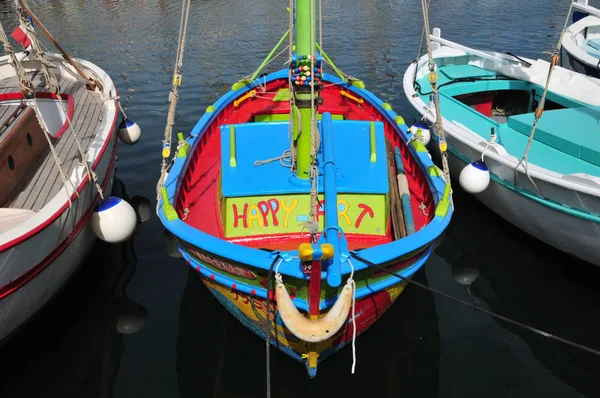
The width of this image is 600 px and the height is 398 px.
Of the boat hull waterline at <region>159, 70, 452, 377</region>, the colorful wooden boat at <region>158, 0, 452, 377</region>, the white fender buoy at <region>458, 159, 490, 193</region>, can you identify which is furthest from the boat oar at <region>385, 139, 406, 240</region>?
the white fender buoy at <region>458, 159, 490, 193</region>

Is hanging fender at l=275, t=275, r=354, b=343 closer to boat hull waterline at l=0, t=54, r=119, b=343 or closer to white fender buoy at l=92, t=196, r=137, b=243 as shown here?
white fender buoy at l=92, t=196, r=137, b=243

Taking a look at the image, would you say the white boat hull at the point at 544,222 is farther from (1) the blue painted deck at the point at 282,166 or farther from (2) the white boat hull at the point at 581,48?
(2) the white boat hull at the point at 581,48

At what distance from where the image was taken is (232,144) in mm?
6938

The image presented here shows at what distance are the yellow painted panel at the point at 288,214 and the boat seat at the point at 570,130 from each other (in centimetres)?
382

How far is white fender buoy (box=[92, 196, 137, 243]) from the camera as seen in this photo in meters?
6.43

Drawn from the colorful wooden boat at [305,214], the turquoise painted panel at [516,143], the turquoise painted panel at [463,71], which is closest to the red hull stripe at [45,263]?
the colorful wooden boat at [305,214]

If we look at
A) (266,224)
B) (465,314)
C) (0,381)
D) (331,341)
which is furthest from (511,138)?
(0,381)

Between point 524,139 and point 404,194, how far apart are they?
3.52 meters

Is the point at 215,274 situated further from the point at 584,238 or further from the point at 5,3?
the point at 5,3

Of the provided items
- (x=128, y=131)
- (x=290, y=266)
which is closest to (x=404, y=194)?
(x=290, y=266)

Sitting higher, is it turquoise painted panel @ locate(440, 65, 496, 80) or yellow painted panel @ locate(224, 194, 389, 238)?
yellow painted panel @ locate(224, 194, 389, 238)

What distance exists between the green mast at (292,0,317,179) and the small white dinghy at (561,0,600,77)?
28.2 feet

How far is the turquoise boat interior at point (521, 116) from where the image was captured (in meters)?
7.89

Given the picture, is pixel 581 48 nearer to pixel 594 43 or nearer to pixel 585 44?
pixel 585 44
